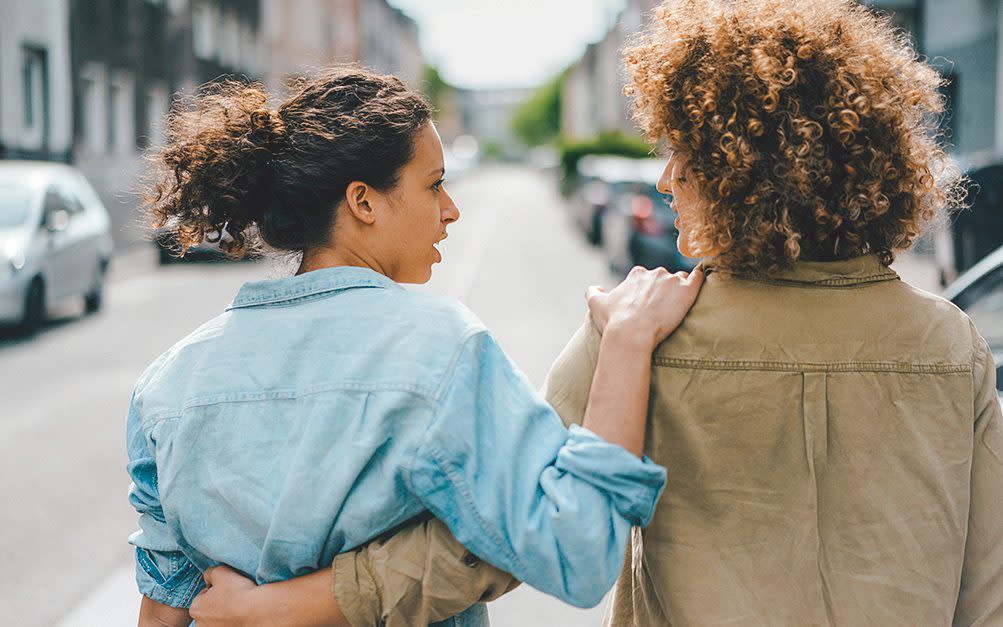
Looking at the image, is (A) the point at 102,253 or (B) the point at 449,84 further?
(B) the point at 449,84

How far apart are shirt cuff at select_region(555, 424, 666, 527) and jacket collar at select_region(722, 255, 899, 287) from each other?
1.12ft

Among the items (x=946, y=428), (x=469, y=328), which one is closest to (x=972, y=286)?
(x=946, y=428)

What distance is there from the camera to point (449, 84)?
104062mm

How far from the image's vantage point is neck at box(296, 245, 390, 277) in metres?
1.78

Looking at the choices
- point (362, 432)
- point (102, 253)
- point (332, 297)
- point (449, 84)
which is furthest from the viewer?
point (449, 84)

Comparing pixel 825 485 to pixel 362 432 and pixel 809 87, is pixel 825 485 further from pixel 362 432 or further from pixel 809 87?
pixel 362 432

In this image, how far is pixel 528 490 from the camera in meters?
1.50

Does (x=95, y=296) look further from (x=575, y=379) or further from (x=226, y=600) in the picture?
(x=575, y=379)

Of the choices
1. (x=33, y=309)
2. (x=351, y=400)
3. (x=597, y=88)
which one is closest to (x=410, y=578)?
(x=351, y=400)

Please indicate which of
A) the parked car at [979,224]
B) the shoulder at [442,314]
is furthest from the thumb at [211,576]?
the parked car at [979,224]

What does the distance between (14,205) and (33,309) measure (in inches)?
48.3

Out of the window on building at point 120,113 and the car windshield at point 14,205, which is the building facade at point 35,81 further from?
the car windshield at point 14,205

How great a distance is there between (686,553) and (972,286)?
→ 7.91 feet

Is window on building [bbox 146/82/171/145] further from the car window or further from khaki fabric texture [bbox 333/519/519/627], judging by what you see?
khaki fabric texture [bbox 333/519/519/627]
